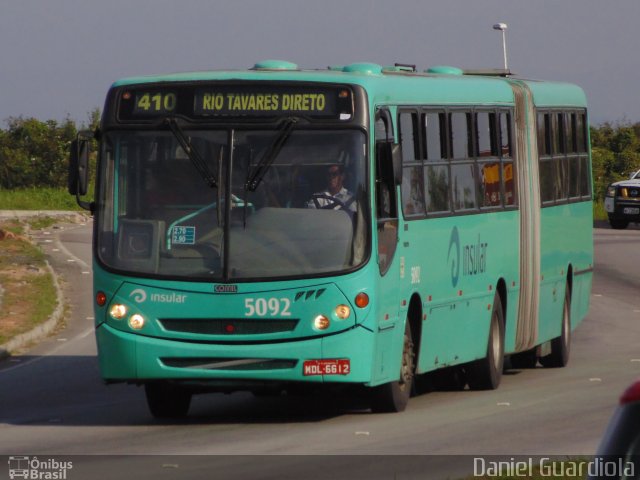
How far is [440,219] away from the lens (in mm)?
15375

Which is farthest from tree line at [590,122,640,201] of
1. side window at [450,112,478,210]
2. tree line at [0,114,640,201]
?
side window at [450,112,478,210]

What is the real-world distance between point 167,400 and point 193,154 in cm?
216

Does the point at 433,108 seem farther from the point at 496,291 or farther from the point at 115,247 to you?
the point at 115,247

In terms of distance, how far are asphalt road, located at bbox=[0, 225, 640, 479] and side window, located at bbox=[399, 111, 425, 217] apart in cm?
178

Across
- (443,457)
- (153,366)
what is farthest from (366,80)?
(443,457)

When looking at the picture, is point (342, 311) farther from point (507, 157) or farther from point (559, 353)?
point (559, 353)

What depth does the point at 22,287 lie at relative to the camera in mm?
28000

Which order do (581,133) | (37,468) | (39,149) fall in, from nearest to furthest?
(37,468), (581,133), (39,149)

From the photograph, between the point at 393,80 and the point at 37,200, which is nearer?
the point at 393,80

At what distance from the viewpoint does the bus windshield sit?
1325cm

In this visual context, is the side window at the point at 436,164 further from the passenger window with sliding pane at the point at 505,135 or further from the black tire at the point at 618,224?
the black tire at the point at 618,224

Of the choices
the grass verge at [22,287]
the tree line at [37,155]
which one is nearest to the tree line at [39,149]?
the tree line at [37,155]

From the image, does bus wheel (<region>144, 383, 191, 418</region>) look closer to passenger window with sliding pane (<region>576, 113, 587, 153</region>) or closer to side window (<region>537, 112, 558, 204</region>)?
side window (<region>537, 112, 558, 204</region>)

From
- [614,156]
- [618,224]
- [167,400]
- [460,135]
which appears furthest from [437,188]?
[614,156]
